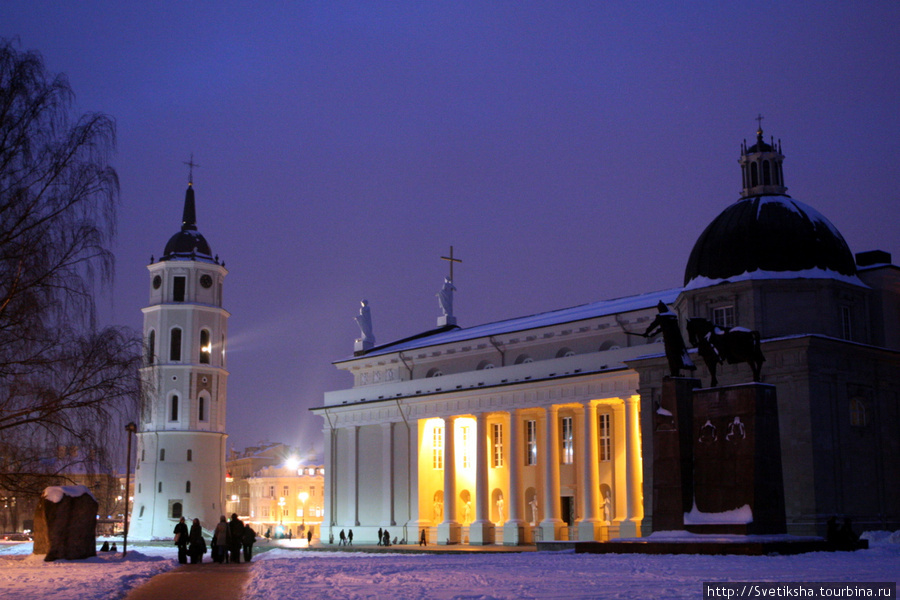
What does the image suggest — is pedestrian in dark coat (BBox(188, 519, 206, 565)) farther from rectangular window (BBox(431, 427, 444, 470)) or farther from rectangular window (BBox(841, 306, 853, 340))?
rectangular window (BBox(431, 427, 444, 470))

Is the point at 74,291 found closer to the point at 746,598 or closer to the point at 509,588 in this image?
the point at 509,588

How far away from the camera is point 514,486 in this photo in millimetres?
57656

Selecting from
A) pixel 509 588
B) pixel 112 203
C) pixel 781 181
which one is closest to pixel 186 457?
pixel 781 181

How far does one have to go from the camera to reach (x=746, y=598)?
1485 centimetres

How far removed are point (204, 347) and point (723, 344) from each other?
66.0m

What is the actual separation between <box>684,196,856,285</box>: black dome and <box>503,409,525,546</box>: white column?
14.8m

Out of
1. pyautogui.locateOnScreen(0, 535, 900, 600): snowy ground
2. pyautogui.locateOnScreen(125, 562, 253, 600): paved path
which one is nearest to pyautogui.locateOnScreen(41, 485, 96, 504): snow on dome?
pyautogui.locateOnScreen(0, 535, 900, 600): snowy ground

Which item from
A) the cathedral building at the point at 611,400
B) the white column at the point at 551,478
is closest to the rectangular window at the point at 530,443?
the cathedral building at the point at 611,400

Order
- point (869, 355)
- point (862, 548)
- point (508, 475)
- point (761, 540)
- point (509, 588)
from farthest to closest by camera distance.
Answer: point (508, 475) < point (869, 355) < point (862, 548) < point (761, 540) < point (509, 588)

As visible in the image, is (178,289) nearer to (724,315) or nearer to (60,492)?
(724,315)

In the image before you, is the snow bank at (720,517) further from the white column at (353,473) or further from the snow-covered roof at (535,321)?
the white column at (353,473)

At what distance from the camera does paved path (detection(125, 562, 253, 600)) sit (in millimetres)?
19250

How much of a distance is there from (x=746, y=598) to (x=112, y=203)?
1836cm

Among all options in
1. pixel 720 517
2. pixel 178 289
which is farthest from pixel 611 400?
pixel 178 289
